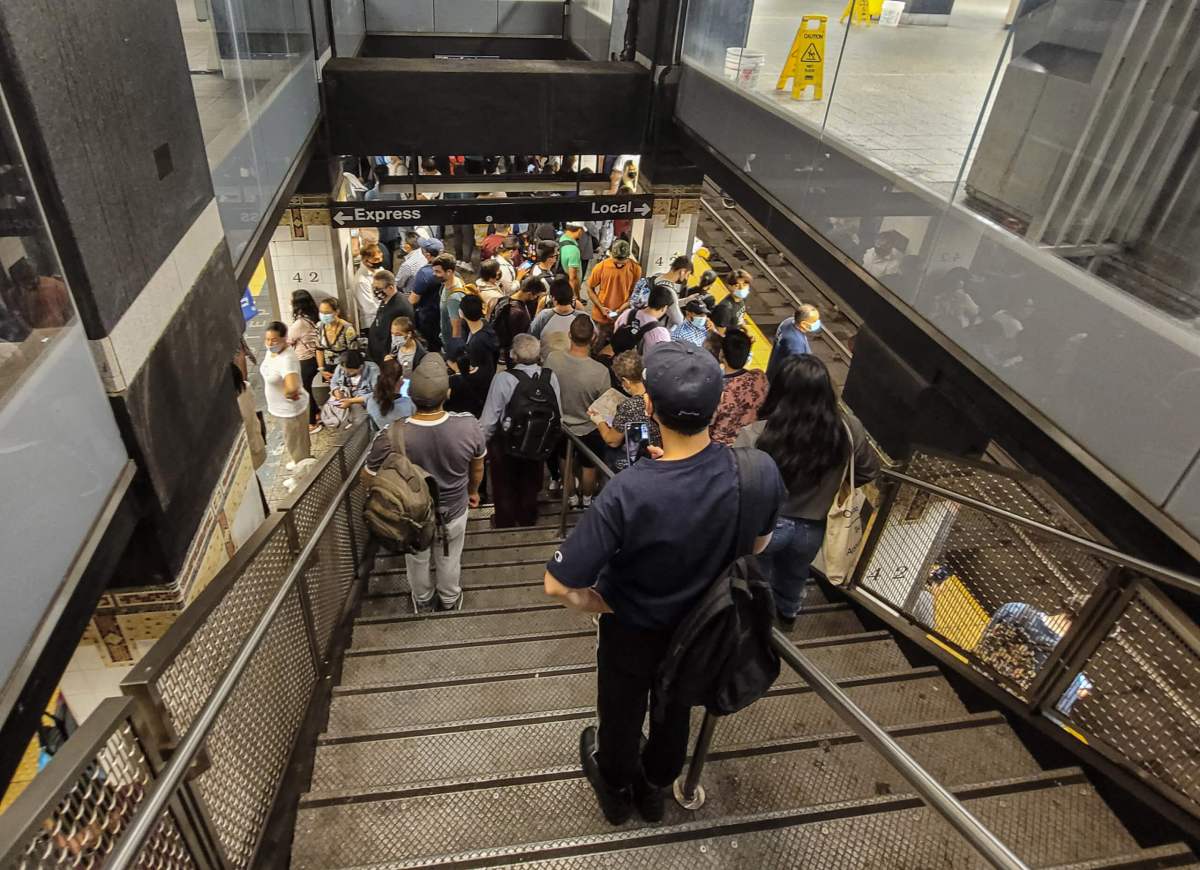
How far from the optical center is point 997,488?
Result: 3.72 metres

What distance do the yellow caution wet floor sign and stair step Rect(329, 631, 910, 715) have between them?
11.6 feet

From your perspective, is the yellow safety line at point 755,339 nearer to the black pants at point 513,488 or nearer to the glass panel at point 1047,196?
the black pants at point 513,488

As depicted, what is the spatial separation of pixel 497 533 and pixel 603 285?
328 centimetres

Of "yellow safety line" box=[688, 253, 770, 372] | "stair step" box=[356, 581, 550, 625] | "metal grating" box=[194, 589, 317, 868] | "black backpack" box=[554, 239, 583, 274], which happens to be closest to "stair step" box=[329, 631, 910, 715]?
"metal grating" box=[194, 589, 317, 868]

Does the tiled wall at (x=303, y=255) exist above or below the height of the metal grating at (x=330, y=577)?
below

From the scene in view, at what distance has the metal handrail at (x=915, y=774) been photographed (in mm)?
1466

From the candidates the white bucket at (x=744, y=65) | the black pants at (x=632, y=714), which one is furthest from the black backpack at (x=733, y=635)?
the white bucket at (x=744, y=65)

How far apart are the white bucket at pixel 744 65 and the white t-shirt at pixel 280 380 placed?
4.22 m

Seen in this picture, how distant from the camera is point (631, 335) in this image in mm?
5891

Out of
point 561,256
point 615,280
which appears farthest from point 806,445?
point 561,256

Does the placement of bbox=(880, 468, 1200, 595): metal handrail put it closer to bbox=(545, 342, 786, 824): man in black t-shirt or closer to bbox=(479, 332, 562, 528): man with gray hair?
bbox=(545, 342, 786, 824): man in black t-shirt

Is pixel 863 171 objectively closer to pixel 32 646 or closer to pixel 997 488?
pixel 997 488

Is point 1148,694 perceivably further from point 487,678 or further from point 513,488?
point 513,488

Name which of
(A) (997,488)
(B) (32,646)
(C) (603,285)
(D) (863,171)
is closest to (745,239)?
(C) (603,285)
